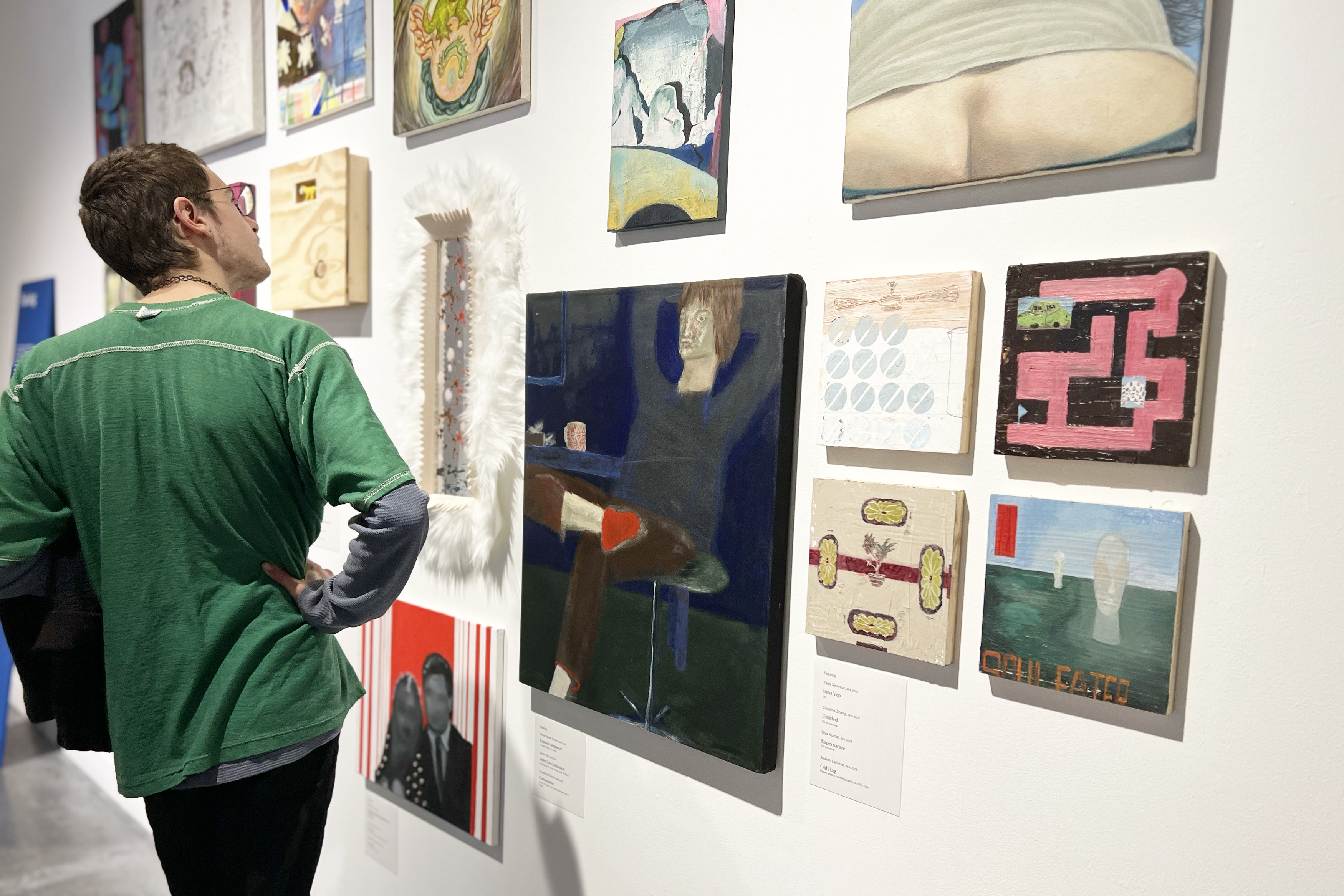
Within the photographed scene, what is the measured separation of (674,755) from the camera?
4.33ft

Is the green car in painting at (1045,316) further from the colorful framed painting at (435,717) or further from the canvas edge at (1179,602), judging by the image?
the colorful framed painting at (435,717)

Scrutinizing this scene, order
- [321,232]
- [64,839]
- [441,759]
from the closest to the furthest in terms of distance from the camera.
→ [441,759]
[321,232]
[64,839]

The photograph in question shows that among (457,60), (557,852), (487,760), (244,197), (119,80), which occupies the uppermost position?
(119,80)

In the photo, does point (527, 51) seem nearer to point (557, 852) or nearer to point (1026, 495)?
point (1026, 495)

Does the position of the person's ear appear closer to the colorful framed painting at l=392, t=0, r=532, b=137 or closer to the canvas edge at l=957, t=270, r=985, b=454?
the colorful framed painting at l=392, t=0, r=532, b=137

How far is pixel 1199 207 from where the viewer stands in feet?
2.80

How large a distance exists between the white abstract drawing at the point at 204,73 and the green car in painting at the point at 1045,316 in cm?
183

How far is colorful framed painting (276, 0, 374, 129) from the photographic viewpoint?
1757 mm

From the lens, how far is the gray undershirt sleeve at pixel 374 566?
0.99 m

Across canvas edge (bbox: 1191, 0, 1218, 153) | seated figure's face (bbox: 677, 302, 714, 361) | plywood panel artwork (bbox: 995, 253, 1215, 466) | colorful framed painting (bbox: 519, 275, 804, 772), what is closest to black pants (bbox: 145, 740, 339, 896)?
colorful framed painting (bbox: 519, 275, 804, 772)

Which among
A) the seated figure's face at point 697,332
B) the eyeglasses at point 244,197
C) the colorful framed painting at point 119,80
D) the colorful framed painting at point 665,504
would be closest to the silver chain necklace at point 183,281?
the eyeglasses at point 244,197

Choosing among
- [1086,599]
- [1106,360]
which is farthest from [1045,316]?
[1086,599]

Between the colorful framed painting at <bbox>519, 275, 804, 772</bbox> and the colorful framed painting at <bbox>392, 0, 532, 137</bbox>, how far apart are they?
1.27ft

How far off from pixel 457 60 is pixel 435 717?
4.00 feet
